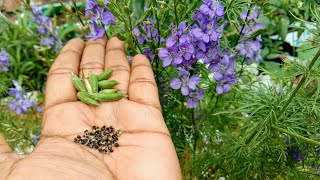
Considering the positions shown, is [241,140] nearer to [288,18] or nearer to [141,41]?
[141,41]

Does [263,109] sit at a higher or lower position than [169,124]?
higher

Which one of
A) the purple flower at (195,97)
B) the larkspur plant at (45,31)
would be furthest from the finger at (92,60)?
the larkspur plant at (45,31)

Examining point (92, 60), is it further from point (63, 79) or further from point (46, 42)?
point (46, 42)

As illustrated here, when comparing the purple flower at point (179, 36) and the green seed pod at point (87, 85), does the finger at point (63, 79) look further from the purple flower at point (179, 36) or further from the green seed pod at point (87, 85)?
the purple flower at point (179, 36)

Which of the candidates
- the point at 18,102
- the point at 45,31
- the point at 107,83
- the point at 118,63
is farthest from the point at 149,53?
the point at 45,31

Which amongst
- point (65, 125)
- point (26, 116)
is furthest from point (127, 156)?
point (26, 116)

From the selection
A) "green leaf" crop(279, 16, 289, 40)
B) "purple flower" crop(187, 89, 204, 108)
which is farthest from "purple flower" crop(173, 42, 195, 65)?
"green leaf" crop(279, 16, 289, 40)
